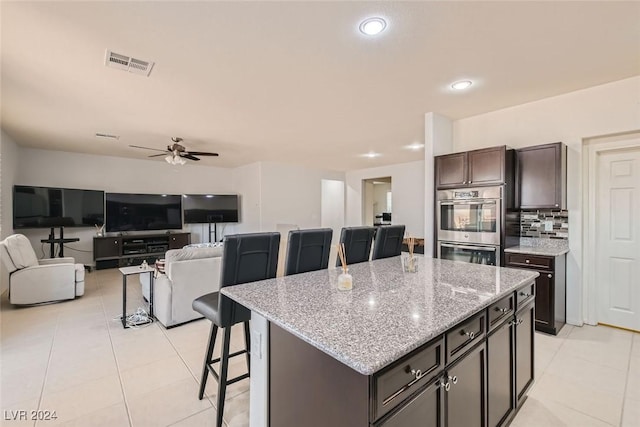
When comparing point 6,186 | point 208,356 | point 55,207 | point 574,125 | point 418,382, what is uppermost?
point 574,125

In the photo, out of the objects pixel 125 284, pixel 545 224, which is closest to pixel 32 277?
pixel 125 284

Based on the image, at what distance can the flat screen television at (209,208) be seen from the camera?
7.44 meters

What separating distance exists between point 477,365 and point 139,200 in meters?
7.45

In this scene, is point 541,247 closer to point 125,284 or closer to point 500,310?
point 500,310

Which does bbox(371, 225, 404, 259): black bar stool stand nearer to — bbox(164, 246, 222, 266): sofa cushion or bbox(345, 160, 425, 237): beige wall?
bbox(164, 246, 222, 266): sofa cushion

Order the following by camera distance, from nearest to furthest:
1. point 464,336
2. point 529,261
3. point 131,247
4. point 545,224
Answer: point 464,336 → point 529,261 → point 545,224 → point 131,247

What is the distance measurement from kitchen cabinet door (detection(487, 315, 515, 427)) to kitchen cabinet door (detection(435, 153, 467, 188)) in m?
2.11

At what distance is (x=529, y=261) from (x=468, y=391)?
232 cm

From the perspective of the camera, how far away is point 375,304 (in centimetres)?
139

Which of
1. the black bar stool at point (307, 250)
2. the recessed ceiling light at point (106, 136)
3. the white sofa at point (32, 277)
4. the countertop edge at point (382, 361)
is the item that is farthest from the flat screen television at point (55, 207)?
the countertop edge at point (382, 361)

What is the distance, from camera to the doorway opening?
869 centimetres

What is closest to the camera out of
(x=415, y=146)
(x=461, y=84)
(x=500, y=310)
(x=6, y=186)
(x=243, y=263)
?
(x=500, y=310)

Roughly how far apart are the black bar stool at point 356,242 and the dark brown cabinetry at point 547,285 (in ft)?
5.31

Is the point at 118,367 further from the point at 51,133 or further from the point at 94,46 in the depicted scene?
the point at 51,133
